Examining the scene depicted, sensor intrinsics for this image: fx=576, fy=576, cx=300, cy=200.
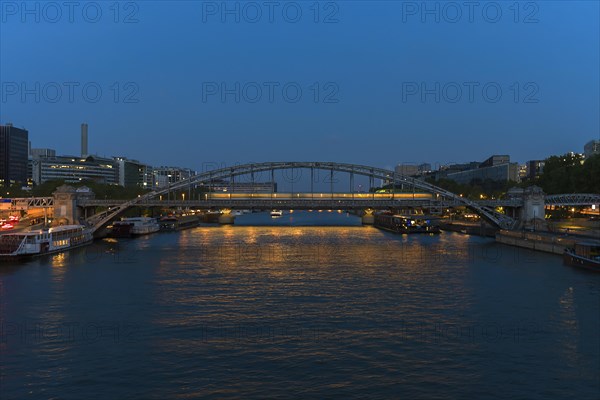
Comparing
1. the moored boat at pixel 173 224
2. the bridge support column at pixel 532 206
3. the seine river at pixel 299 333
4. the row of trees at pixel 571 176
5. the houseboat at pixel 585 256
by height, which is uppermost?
the row of trees at pixel 571 176

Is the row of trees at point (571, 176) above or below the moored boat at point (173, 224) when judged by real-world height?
above

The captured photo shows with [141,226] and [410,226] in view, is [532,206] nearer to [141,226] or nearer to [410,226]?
[410,226]

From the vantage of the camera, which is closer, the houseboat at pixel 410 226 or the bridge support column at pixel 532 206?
the bridge support column at pixel 532 206

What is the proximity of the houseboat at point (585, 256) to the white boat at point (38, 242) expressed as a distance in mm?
48474

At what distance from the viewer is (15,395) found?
59.6 ft

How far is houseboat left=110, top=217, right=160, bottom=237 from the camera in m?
86.8

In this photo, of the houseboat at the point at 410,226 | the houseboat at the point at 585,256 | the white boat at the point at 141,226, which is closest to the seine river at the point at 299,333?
the houseboat at the point at 585,256

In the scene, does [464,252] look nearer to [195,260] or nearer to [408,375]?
[195,260]

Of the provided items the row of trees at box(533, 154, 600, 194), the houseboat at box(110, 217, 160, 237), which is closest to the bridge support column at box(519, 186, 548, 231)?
the row of trees at box(533, 154, 600, 194)

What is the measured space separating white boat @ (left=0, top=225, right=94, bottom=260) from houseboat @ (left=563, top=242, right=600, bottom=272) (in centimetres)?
4847

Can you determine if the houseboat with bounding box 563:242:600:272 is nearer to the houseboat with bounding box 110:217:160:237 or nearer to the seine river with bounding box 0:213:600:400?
the seine river with bounding box 0:213:600:400

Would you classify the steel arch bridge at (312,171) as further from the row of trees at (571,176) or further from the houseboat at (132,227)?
the row of trees at (571,176)

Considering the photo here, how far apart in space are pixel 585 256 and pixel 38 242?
49376mm

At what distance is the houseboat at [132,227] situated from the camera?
86812mm
